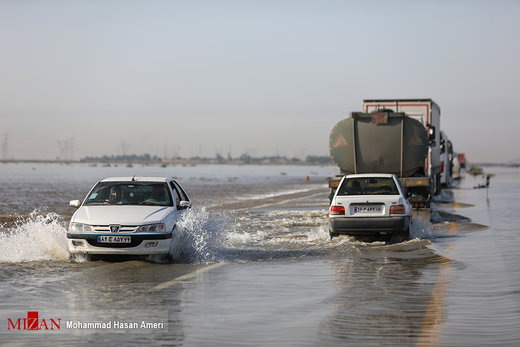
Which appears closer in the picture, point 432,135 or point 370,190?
point 370,190

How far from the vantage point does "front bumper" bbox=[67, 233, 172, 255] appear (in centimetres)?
1180

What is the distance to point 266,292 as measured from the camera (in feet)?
31.2

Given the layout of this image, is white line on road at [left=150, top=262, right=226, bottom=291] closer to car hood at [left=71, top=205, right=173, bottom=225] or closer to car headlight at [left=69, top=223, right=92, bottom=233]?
car hood at [left=71, top=205, right=173, bottom=225]

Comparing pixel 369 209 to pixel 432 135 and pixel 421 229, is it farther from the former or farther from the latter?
pixel 432 135

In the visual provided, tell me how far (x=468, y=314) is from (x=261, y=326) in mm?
2353

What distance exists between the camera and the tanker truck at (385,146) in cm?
2061

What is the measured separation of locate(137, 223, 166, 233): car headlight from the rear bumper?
4647 millimetres

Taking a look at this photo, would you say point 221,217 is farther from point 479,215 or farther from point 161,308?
point 161,308

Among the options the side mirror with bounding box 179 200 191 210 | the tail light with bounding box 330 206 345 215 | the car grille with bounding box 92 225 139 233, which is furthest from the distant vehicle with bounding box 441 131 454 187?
the car grille with bounding box 92 225 139 233

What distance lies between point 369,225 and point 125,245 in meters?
Result: 5.58

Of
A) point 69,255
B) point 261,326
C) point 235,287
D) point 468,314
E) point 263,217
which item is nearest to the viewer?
point 261,326

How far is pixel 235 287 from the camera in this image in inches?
391

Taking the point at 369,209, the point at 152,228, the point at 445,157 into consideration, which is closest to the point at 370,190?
the point at 369,209

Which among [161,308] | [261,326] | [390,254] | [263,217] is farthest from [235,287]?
[263,217]
